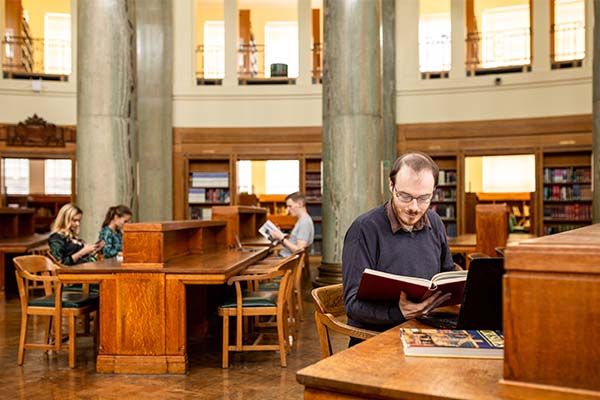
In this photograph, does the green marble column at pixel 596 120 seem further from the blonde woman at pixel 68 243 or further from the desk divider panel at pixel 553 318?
the desk divider panel at pixel 553 318

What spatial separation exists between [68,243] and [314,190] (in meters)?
7.79

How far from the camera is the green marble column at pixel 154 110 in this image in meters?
13.3

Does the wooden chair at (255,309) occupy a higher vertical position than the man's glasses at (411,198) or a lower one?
lower

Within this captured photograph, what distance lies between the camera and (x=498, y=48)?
14.3 metres

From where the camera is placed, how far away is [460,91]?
13.1 metres

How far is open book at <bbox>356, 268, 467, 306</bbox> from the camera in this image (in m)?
2.15

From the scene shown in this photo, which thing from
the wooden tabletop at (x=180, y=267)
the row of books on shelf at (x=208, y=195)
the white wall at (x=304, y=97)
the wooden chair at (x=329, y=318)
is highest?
the white wall at (x=304, y=97)

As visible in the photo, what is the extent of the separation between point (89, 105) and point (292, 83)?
255 inches

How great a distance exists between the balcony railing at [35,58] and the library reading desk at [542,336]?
1362cm

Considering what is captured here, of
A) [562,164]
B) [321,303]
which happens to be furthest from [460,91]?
[321,303]

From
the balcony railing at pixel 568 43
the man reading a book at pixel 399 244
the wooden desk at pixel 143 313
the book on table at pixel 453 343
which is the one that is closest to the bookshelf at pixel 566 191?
the balcony railing at pixel 568 43

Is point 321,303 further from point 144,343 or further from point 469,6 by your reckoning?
point 469,6

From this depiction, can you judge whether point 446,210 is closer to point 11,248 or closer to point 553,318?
point 11,248

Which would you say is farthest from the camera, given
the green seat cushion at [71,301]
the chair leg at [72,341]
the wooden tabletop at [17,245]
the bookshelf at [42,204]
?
the bookshelf at [42,204]
